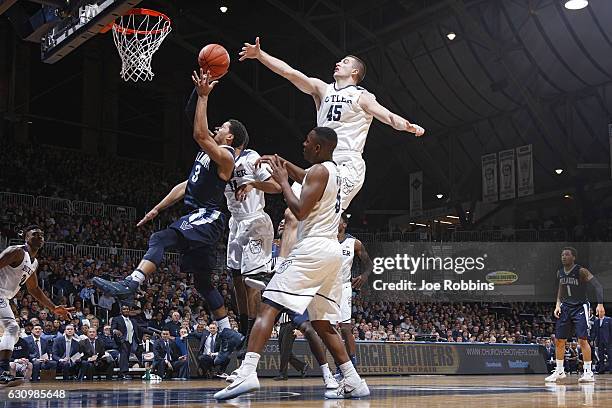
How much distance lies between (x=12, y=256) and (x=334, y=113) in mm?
3313

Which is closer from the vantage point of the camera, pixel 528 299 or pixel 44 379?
pixel 44 379

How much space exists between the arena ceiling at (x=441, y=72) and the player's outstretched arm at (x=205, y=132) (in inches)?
743

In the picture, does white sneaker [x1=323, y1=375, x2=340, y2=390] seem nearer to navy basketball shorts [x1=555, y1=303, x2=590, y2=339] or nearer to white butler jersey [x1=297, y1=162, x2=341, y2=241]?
white butler jersey [x1=297, y1=162, x2=341, y2=241]

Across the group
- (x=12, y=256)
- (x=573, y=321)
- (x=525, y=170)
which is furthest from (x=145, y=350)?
(x=525, y=170)

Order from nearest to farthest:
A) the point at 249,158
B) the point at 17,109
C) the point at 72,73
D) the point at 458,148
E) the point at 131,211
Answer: the point at 249,158 < the point at 131,211 < the point at 17,109 < the point at 72,73 < the point at 458,148

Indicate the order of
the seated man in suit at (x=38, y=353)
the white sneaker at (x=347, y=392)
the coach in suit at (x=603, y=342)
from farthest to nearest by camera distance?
1. the coach in suit at (x=603, y=342)
2. the seated man in suit at (x=38, y=353)
3. the white sneaker at (x=347, y=392)

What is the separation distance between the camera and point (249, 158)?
7.14 metres

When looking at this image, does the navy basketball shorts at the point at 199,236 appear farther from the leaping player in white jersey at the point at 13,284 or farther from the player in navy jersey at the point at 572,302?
the player in navy jersey at the point at 572,302

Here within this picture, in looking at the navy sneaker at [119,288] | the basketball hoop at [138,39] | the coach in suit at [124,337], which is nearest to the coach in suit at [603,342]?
the coach in suit at [124,337]

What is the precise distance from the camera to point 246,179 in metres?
7.17

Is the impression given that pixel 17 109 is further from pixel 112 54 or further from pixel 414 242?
pixel 414 242

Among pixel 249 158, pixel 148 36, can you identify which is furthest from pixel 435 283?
pixel 249 158

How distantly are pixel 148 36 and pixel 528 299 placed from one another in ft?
59.9

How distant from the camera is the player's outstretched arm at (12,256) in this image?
23.8 feet
